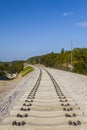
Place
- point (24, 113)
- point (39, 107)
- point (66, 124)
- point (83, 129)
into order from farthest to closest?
point (39, 107)
point (24, 113)
point (66, 124)
point (83, 129)

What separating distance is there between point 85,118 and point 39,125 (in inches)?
57.8

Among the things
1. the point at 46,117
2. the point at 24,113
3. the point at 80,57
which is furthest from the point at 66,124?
the point at 80,57

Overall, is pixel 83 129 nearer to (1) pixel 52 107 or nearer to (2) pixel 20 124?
(2) pixel 20 124

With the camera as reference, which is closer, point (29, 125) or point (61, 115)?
point (29, 125)

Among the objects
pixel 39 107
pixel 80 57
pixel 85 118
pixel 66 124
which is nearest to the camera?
pixel 66 124

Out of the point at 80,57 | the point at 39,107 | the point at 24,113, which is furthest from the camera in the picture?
the point at 80,57

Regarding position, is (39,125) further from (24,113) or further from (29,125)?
(24,113)

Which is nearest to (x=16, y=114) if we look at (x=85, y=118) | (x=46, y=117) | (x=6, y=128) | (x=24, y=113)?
(x=24, y=113)

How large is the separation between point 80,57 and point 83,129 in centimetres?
6396

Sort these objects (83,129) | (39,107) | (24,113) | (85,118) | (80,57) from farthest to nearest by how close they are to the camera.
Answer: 1. (80,57)
2. (39,107)
3. (24,113)
4. (85,118)
5. (83,129)

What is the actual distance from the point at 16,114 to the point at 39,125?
1361 millimetres

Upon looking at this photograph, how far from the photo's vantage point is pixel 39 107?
9.73 metres

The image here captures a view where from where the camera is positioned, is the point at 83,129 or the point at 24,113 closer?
the point at 83,129

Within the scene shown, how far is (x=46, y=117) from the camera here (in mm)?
7922
